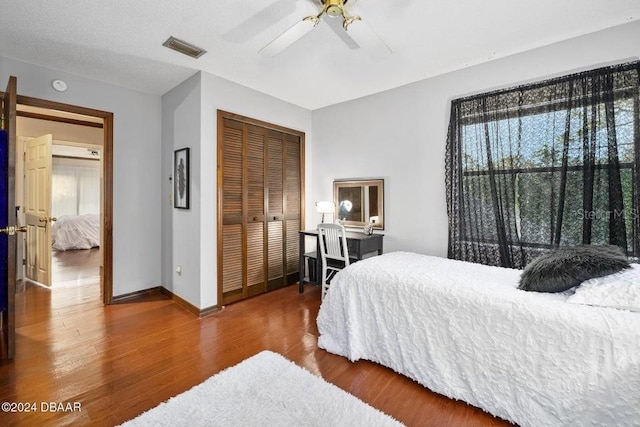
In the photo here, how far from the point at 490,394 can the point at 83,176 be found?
34.3ft

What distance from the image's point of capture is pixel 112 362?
7.02 ft

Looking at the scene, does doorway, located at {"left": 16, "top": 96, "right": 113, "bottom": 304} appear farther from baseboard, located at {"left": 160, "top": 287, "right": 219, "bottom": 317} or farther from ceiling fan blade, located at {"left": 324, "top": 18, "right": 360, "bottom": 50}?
ceiling fan blade, located at {"left": 324, "top": 18, "right": 360, "bottom": 50}

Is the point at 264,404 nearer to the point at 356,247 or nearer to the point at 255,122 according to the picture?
the point at 356,247

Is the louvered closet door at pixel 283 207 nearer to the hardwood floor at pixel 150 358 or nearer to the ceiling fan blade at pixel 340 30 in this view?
the hardwood floor at pixel 150 358

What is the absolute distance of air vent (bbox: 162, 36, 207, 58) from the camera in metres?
2.39

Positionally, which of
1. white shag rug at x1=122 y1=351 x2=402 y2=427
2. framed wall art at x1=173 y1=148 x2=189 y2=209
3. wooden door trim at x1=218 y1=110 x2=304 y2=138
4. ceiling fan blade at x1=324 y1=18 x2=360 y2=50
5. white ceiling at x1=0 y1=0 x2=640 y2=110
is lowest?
white shag rug at x1=122 y1=351 x2=402 y2=427

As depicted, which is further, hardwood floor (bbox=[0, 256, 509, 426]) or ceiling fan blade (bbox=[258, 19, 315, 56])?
ceiling fan blade (bbox=[258, 19, 315, 56])

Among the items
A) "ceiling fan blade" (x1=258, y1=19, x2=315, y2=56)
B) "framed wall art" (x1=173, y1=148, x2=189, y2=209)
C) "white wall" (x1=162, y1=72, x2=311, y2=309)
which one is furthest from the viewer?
"framed wall art" (x1=173, y1=148, x2=189, y2=209)

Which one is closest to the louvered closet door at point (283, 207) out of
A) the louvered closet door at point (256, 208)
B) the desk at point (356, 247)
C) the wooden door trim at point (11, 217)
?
the louvered closet door at point (256, 208)

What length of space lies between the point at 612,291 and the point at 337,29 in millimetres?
2406

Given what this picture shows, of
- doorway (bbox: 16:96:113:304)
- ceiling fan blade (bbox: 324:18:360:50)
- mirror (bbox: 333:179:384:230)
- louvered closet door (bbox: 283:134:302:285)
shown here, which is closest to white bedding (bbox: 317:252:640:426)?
mirror (bbox: 333:179:384:230)

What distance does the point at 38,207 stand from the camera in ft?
12.9

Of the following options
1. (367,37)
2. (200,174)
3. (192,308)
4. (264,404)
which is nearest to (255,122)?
(200,174)

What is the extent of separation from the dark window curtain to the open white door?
4.95 m
